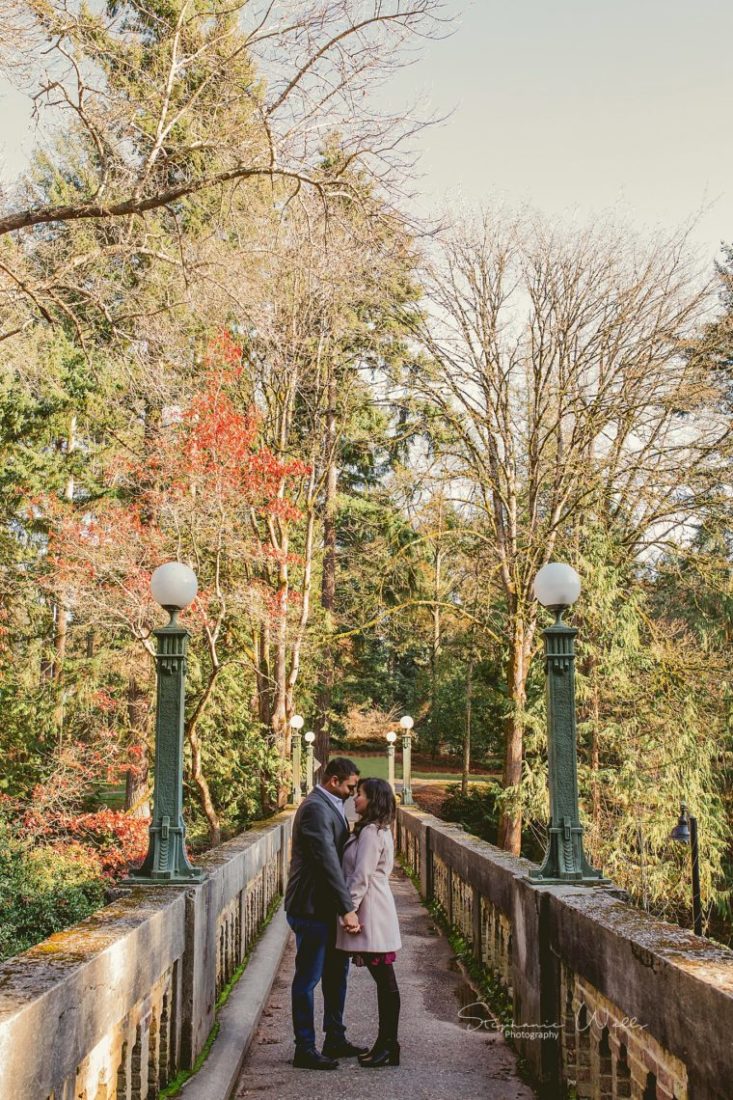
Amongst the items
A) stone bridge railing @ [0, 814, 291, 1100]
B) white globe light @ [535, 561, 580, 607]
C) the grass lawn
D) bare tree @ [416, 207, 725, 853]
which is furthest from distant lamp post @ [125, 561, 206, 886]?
the grass lawn

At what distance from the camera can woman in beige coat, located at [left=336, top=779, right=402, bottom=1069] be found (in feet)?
15.4

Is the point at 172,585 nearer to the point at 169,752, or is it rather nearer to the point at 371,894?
the point at 169,752

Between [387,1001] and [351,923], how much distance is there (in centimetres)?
50

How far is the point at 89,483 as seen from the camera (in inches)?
806

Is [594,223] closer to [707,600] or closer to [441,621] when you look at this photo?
[707,600]

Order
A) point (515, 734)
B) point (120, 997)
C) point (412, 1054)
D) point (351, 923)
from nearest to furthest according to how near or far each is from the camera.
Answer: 1. point (120, 997)
2. point (351, 923)
3. point (412, 1054)
4. point (515, 734)

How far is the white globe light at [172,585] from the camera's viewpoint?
18.6ft

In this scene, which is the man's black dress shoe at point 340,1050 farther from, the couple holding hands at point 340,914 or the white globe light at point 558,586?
the white globe light at point 558,586

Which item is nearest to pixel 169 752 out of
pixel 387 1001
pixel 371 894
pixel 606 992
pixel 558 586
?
pixel 371 894

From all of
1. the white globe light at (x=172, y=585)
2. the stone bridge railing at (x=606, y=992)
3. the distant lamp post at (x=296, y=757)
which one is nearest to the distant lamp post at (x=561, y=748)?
the stone bridge railing at (x=606, y=992)

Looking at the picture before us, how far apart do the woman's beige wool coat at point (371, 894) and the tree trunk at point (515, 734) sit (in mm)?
12291

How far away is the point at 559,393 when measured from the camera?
17141 millimetres

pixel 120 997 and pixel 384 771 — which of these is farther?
pixel 384 771

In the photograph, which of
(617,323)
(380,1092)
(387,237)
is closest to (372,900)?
(380,1092)
